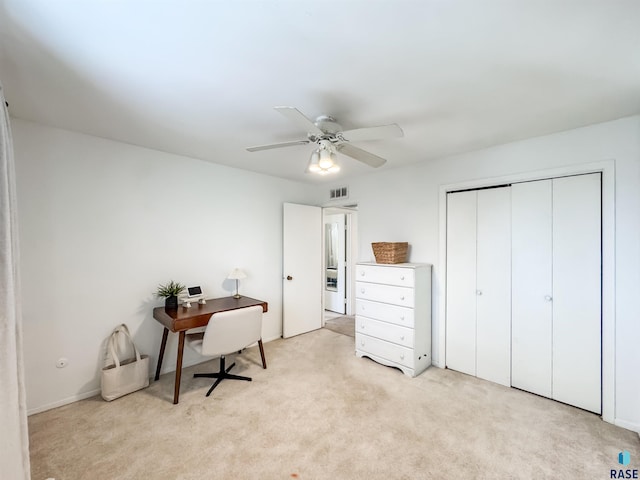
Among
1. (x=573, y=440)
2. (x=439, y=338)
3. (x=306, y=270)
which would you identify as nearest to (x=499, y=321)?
(x=439, y=338)

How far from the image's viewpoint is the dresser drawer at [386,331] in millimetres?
2926

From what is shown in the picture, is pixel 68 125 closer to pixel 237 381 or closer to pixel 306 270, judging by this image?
pixel 237 381

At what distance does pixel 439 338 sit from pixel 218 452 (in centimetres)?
245

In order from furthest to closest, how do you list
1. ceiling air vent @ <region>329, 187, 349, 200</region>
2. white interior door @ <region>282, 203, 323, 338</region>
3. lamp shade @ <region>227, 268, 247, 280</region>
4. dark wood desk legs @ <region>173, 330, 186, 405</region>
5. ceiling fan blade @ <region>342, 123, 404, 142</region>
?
ceiling air vent @ <region>329, 187, 349, 200</region> → white interior door @ <region>282, 203, 323, 338</region> → lamp shade @ <region>227, 268, 247, 280</region> → dark wood desk legs @ <region>173, 330, 186, 405</region> → ceiling fan blade @ <region>342, 123, 404, 142</region>

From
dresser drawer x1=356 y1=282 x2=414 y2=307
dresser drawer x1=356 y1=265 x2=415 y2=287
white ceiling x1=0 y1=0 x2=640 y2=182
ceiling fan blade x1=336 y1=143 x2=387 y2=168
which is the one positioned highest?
white ceiling x1=0 y1=0 x2=640 y2=182

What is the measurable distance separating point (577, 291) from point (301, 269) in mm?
3121

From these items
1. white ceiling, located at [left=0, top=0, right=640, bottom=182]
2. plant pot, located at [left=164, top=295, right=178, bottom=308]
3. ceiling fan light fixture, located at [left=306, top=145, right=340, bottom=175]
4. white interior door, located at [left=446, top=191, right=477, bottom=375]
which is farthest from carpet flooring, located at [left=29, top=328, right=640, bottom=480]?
white ceiling, located at [left=0, top=0, right=640, bottom=182]

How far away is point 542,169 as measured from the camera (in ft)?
8.14

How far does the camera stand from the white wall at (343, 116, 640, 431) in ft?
6.81

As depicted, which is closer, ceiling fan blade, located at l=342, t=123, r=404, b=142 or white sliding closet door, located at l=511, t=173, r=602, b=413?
ceiling fan blade, located at l=342, t=123, r=404, b=142

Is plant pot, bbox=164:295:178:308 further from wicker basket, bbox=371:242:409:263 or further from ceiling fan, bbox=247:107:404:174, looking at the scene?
wicker basket, bbox=371:242:409:263

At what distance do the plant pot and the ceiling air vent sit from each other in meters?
2.62

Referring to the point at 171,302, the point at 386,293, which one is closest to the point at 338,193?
the point at 386,293

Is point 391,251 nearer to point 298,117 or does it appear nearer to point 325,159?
point 325,159
